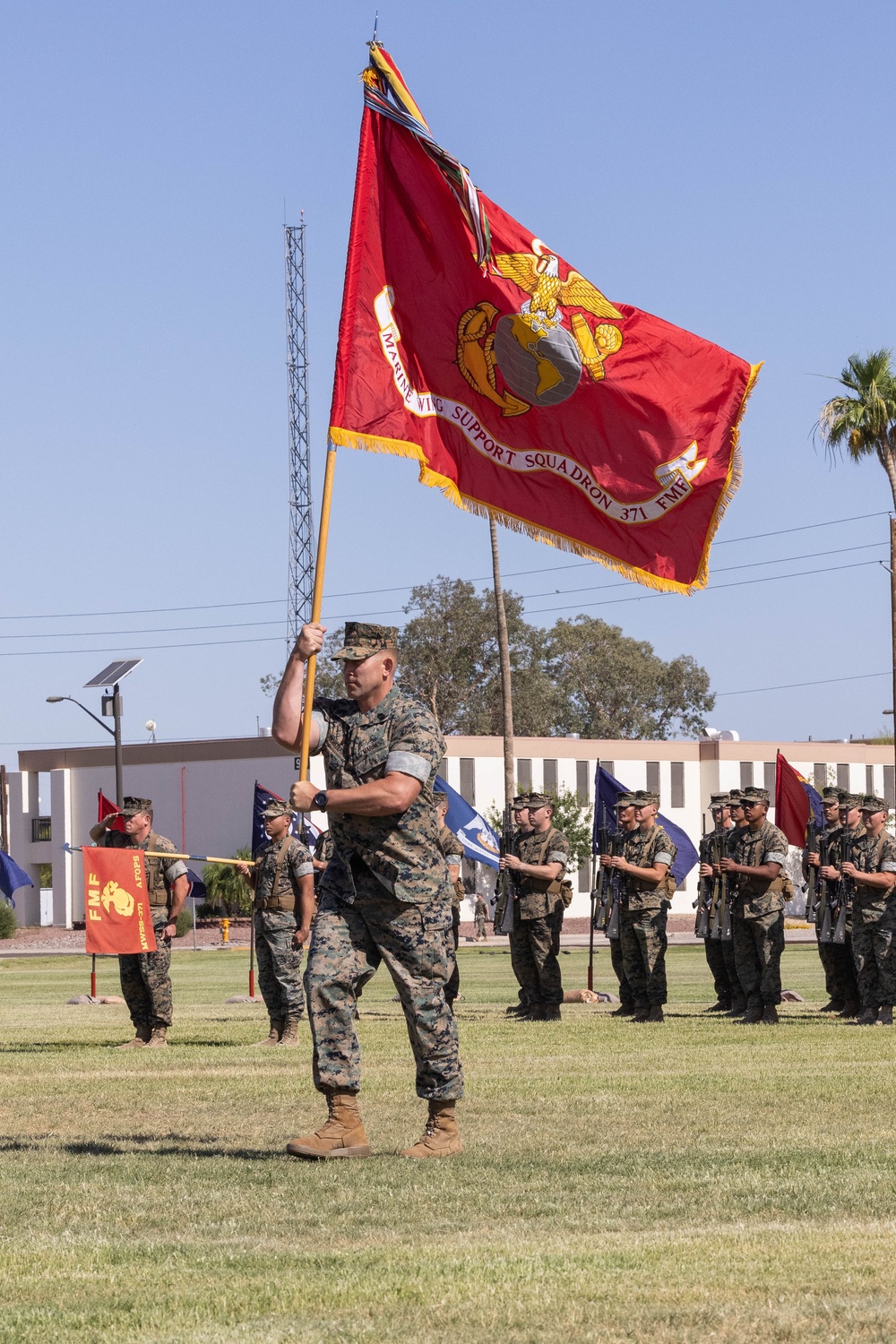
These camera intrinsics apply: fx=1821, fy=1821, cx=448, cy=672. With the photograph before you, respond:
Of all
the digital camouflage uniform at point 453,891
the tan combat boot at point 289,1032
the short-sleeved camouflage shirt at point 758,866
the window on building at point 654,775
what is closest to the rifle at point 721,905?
the short-sleeved camouflage shirt at point 758,866

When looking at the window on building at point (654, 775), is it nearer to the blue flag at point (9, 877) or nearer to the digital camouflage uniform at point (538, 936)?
the blue flag at point (9, 877)

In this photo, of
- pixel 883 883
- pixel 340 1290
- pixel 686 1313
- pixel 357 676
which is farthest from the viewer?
pixel 883 883

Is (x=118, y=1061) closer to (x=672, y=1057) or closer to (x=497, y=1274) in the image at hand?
(x=672, y=1057)

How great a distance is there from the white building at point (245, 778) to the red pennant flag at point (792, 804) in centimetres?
3996

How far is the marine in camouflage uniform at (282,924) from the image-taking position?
584 inches

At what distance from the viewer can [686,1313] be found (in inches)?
191

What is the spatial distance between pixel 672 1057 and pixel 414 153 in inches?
251

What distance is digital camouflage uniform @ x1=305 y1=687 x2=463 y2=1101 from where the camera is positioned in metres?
7.89

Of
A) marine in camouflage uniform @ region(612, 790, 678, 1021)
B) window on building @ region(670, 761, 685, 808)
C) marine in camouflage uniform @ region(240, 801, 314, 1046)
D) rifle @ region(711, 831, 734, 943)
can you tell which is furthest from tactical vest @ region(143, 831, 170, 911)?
window on building @ region(670, 761, 685, 808)

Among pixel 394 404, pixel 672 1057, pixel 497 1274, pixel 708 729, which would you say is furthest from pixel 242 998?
pixel 708 729

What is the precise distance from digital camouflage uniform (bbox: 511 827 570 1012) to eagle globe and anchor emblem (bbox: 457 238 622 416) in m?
7.54

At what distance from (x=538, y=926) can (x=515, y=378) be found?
7.83 m

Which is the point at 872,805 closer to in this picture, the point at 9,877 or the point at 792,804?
the point at 792,804

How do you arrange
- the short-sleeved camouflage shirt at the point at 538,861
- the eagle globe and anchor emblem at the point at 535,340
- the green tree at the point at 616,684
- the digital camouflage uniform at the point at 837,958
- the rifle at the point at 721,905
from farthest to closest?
the green tree at the point at 616,684, the rifle at the point at 721,905, the digital camouflage uniform at the point at 837,958, the short-sleeved camouflage shirt at the point at 538,861, the eagle globe and anchor emblem at the point at 535,340
